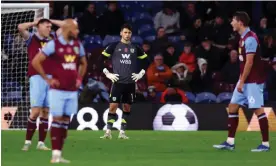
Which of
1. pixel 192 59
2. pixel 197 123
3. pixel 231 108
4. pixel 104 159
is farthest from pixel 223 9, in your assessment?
pixel 104 159

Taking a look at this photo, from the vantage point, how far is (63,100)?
10.8 meters

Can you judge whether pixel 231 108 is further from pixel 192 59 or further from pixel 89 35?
pixel 89 35

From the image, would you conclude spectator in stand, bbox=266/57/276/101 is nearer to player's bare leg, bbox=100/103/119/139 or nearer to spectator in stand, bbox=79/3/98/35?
spectator in stand, bbox=79/3/98/35

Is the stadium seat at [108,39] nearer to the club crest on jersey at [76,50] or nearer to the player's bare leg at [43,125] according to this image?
the player's bare leg at [43,125]

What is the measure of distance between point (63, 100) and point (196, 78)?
11.8 metres

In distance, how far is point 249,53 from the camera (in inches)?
521

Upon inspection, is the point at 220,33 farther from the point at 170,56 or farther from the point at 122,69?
the point at 122,69

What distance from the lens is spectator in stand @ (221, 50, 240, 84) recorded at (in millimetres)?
22172

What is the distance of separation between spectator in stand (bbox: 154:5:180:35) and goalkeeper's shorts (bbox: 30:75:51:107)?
1113 cm

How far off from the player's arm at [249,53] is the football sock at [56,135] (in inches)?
142

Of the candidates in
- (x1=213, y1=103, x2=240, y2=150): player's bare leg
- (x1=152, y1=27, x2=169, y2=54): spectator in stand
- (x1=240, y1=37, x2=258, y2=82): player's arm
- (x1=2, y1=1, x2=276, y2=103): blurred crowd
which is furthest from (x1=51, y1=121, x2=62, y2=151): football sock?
(x1=152, y1=27, x2=169, y2=54): spectator in stand

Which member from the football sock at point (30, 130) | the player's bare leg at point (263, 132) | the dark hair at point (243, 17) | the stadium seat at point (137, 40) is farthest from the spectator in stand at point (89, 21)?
the player's bare leg at point (263, 132)

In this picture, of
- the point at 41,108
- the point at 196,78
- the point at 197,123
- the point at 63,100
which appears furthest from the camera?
the point at 196,78

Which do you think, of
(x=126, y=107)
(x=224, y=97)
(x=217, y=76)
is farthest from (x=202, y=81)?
(x=126, y=107)
